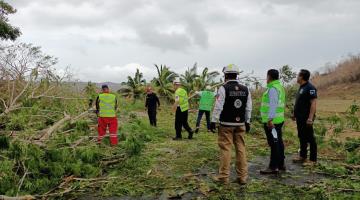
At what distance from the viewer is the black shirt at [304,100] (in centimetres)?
629

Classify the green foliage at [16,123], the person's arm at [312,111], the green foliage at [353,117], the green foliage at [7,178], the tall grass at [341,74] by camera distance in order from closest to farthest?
the green foliage at [7,178]
the person's arm at [312,111]
the green foliage at [16,123]
the green foliage at [353,117]
the tall grass at [341,74]

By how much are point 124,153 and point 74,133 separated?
1.18m

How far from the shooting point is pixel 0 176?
475 centimetres

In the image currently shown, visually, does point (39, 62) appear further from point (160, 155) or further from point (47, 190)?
point (47, 190)

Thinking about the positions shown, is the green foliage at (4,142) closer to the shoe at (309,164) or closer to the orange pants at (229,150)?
the orange pants at (229,150)

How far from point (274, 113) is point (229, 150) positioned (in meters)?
1.01

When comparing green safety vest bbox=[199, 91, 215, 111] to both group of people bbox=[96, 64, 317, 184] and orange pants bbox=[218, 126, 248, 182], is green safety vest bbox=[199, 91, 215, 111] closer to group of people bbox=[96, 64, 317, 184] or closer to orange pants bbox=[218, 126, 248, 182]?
group of people bbox=[96, 64, 317, 184]

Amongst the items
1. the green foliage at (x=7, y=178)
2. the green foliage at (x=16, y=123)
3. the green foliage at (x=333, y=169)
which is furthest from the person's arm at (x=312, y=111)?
the green foliage at (x=16, y=123)

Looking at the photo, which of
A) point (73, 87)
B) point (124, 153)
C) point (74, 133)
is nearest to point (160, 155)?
point (124, 153)

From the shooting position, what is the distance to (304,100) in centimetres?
636

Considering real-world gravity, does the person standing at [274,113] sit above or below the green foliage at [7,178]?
above

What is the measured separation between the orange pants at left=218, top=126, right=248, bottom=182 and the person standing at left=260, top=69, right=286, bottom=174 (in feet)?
1.92

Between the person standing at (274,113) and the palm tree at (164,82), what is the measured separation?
57.4 ft

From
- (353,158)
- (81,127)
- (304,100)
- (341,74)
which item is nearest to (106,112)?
(81,127)
